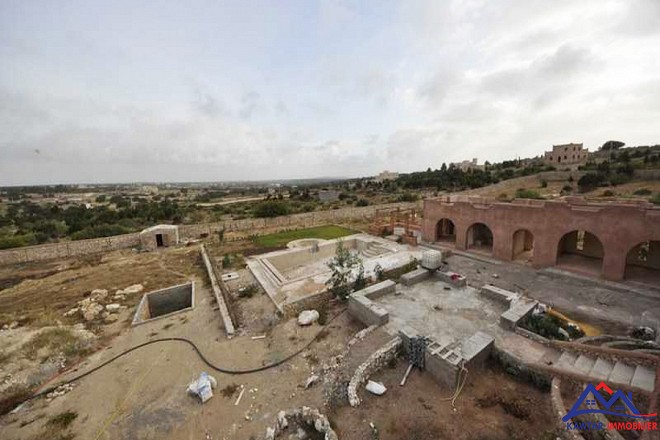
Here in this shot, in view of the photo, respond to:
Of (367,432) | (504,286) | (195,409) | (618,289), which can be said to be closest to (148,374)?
(195,409)

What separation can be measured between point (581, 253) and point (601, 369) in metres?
10.8

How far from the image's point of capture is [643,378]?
538 centimetres

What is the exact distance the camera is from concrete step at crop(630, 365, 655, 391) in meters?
5.16

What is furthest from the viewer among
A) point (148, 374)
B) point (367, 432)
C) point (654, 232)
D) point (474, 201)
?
point (474, 201)

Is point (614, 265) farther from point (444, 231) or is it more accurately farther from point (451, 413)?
point (451, 413)

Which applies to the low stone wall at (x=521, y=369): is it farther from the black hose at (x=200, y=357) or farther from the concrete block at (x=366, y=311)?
the black hose at (x=200, y=357)

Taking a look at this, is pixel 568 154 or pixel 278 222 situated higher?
pixel 568 154

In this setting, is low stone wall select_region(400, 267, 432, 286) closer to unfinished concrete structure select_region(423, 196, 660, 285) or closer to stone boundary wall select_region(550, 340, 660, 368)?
stone boundary wall select_region(550, 340, 660, 368)

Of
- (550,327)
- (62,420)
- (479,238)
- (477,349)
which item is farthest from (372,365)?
(479,238)

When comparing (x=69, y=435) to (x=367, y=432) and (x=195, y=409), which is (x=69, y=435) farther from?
(x=367, y=432)

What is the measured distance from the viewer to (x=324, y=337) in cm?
814

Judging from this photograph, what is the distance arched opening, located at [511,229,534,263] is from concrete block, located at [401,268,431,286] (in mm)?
5938

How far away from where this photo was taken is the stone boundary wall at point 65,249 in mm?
17641

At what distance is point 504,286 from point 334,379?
892cm
